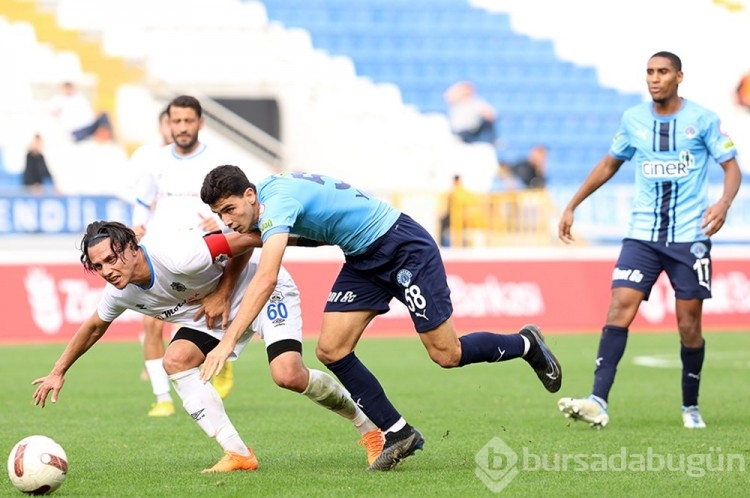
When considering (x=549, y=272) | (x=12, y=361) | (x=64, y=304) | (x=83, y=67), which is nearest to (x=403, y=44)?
(x=83, y=67)

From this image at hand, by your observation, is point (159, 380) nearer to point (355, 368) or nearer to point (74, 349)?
point (74, 349)

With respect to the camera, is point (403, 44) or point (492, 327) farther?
point (403, 44)

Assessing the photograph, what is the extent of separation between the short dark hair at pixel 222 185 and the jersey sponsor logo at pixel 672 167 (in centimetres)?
365

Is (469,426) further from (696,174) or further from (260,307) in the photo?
(260,307)

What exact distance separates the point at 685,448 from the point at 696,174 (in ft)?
7.21

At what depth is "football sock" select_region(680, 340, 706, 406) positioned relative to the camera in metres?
8.95

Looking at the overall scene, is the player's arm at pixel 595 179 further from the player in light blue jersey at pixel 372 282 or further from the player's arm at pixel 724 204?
the player in light blue jersey at pixel 372 282

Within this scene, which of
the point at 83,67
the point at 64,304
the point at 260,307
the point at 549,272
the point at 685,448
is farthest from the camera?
the point at 83,67

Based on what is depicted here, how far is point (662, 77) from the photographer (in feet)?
28.5

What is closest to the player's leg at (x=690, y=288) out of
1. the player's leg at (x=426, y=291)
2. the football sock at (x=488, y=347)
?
the football sock at (x=488, y=347)

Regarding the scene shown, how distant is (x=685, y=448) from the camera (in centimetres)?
753

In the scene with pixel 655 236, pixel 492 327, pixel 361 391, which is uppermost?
pixel 655 236

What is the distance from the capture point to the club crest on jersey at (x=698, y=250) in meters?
8.84

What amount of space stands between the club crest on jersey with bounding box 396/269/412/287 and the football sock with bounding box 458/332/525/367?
470mm
